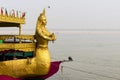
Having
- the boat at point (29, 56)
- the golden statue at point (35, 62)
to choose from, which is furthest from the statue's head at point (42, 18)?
the golden statue at point (35, 62)

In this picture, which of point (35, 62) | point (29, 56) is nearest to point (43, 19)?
point (29, 56)

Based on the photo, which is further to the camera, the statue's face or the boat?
the statue's face

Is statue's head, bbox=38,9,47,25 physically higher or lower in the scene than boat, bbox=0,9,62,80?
higher

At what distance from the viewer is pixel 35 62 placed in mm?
11664

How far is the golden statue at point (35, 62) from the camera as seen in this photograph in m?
11.5

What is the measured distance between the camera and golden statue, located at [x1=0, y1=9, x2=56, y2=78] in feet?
37.9

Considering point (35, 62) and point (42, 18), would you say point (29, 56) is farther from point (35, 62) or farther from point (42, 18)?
point (42, 18)

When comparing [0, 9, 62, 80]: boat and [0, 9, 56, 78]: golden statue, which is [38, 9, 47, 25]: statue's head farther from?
[0, 9, 56, 78]: golden statue

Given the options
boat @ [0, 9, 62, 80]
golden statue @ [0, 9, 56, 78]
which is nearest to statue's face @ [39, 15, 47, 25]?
boat @ [0, 9, 62, 80]

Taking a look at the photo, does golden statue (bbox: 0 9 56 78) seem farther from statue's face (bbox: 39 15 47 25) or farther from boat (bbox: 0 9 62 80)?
statue's face (bbox: 39 15 47 25)

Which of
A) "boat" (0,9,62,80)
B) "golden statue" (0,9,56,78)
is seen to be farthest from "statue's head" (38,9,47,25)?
"golden statue" (0,9,56,78)

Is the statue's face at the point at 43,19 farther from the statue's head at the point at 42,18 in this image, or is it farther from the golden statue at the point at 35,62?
the golden statue at the point at 35,62

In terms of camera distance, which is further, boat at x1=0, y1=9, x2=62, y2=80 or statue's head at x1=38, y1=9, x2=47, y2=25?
statue's head at x1=38, y1=9, x2=47, y2=25

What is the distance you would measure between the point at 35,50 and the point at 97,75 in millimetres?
12502
